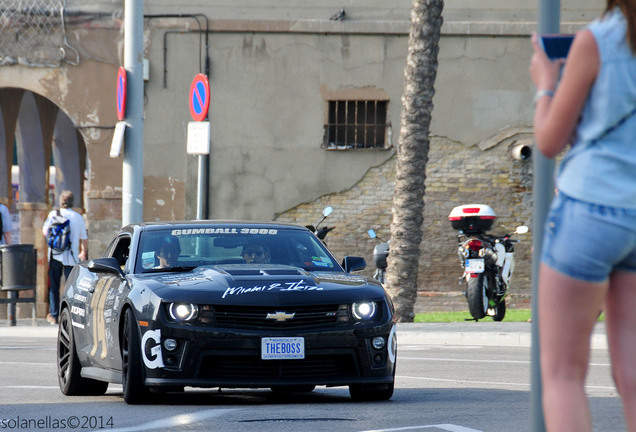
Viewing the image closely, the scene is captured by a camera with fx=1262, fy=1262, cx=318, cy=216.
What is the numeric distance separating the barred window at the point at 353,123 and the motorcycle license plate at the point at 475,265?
6448 millimetres

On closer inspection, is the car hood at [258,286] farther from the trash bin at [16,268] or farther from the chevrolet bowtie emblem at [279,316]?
the trash bin at [16,268]

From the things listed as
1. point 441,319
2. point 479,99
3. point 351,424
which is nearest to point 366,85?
point 479,99

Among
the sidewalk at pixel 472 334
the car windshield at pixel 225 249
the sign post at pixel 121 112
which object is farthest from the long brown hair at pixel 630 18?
the sign post at pixel 121 112

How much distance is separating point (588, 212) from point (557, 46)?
56 centimetres

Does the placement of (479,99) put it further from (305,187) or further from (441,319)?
(441,319)

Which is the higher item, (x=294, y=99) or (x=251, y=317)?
(x=294, y=99)

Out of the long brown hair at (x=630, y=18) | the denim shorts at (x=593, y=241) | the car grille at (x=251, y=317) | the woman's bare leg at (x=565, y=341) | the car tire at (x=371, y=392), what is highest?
the long brown hair at (x=630, y=18)

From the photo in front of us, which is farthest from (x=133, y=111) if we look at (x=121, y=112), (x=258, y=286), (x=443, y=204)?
(x=443, y=204)

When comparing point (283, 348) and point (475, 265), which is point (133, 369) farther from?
point (475, 265)

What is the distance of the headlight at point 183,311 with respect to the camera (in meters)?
8.48

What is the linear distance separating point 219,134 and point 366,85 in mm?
2911

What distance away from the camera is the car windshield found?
969 centimetres

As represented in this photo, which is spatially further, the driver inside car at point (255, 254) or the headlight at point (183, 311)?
the driver inside car at point (255, 254)

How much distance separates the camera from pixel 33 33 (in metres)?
23.6
